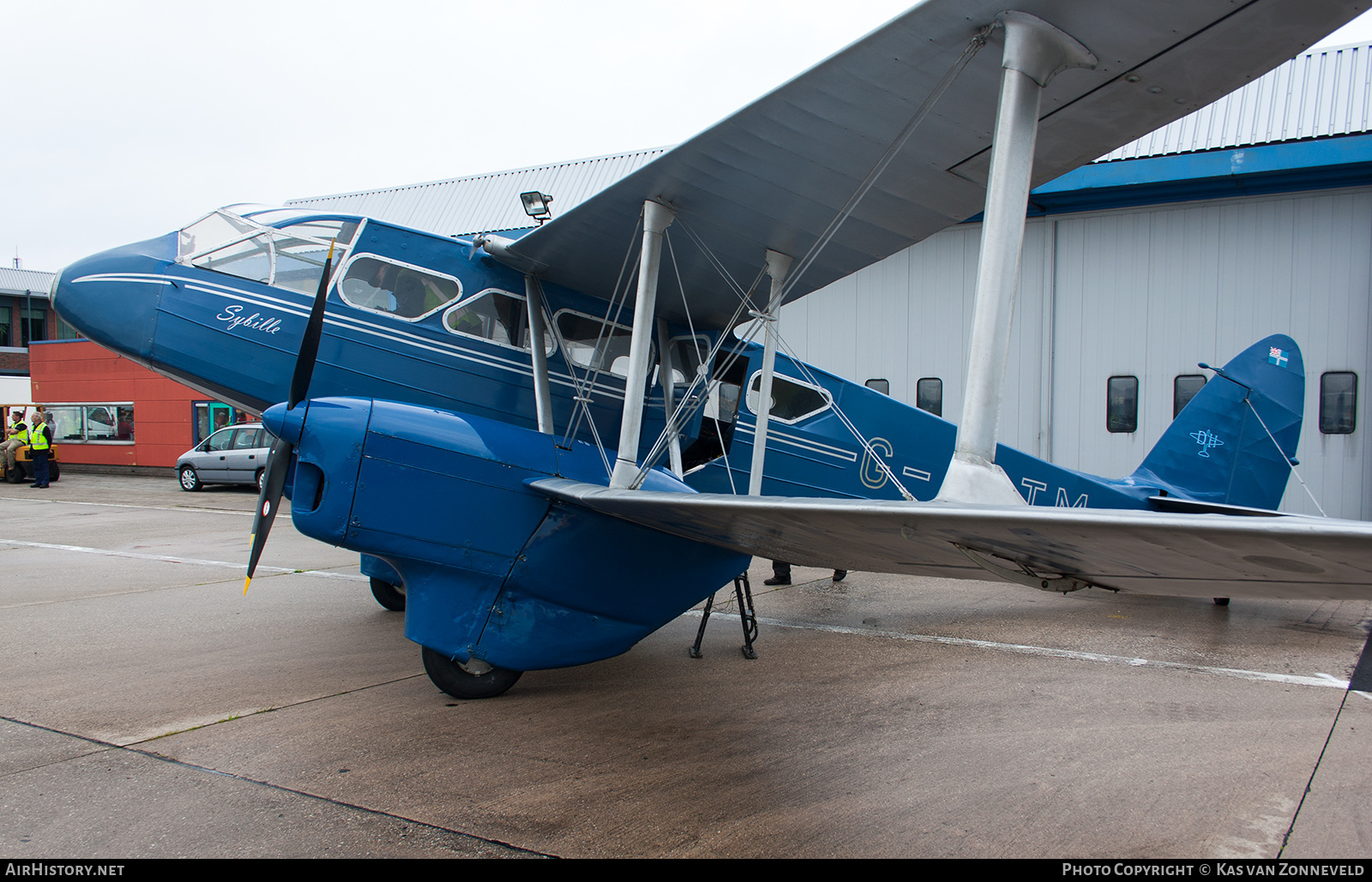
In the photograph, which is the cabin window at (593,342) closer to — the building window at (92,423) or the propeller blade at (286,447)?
the propeller blade at (286,447)

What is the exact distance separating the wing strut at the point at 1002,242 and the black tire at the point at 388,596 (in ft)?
18.5

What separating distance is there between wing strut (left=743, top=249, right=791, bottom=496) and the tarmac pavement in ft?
4.76

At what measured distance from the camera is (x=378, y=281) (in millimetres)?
5492

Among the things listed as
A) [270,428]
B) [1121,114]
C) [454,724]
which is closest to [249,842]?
[454,724]

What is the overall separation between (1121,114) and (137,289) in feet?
19.5

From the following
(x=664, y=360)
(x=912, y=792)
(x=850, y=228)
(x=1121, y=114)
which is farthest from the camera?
(x=664, y=360)

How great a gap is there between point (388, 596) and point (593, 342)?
10.5 feet

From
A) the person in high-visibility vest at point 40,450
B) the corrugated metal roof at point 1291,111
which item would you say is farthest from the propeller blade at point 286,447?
the person in high-visibility vest at point 40,450

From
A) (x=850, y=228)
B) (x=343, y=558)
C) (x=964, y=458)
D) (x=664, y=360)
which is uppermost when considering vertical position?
(x=850, y=228)

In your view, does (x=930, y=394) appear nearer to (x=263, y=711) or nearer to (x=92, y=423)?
(x=263, y=711)

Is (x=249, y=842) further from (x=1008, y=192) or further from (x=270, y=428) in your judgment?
(x=1008, y=192)

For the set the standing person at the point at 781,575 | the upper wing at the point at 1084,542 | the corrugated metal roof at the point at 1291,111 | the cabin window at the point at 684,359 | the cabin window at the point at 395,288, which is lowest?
the standing person at the point at 781,575

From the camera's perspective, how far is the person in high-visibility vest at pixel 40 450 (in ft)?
71.8

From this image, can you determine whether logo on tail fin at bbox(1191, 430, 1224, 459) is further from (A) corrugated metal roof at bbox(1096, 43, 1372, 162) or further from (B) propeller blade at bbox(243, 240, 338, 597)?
(B) propeller blade at bbox(243, 240, 338, 597)
